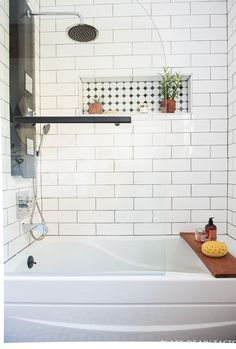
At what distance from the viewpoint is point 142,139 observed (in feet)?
6.95

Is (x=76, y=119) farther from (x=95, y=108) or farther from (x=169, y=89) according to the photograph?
(x=169, y=89)

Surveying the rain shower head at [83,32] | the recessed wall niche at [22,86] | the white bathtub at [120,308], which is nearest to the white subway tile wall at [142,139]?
the rain shower head at [83,32]

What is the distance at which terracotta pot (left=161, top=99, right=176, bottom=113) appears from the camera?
6.84ft

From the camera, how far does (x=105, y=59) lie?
209cm

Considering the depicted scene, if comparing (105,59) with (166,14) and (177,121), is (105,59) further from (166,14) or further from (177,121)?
(177,121)

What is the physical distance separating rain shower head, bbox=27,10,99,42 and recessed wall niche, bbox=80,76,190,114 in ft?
1.20

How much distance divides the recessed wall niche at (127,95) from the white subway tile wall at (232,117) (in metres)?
0.38

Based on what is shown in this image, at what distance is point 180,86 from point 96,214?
1417mm

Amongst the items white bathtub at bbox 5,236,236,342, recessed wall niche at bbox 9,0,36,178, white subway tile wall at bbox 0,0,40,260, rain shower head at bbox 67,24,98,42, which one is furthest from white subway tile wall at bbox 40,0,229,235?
white bathtub at bbox 5,236,236,342

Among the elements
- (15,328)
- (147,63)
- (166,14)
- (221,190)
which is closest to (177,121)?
(147,63)

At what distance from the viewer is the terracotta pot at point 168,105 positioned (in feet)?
6.84

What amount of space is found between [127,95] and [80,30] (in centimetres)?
66

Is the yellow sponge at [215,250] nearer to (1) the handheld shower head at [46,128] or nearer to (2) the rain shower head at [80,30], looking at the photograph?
(1) the handheld shower head at [46,128]

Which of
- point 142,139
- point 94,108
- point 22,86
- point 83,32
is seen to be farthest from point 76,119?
point 83,32
